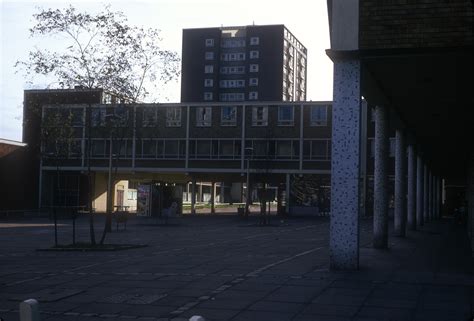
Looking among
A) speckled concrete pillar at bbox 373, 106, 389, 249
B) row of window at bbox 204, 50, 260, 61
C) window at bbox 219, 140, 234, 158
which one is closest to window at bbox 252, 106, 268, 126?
window at bbox 219, 140, 234, 158

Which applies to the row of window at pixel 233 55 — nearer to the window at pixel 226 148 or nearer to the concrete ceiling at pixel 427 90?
the window at pixel 226 148

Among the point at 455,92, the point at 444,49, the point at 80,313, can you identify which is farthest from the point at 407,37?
the point at 80,313

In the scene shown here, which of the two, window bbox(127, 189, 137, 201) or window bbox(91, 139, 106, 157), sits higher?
window bbox(91, 139, 106, 157)

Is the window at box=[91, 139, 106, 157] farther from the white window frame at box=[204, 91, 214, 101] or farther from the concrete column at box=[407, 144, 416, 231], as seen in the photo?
the white window frame at box=[204, 91, 214, 101]

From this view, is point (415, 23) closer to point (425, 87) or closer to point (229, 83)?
point (425, 87)

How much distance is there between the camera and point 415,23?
42.0ft

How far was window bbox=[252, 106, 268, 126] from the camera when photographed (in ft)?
189

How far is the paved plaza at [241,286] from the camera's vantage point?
9172mm

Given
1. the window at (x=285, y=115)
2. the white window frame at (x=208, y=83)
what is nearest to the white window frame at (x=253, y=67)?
the white window frame at (x=208, y=83)

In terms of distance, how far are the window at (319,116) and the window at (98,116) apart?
3429 centimetres

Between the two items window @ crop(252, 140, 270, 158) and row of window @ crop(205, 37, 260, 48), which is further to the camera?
row of window @ crop(205, 37, 260, 48)

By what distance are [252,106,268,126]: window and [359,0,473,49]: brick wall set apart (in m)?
44.3

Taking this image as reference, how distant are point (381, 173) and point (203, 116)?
133ft

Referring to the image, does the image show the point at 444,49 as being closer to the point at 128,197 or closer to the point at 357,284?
the point at 357,284
